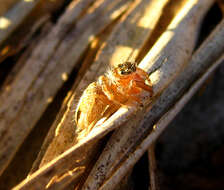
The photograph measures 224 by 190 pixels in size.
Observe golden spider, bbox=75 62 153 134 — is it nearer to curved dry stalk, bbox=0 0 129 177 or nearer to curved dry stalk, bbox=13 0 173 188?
curved dry stalk, bbox=13 0 173 188

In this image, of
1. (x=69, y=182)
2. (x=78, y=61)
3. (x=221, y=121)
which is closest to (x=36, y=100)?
(x=78, y=61)

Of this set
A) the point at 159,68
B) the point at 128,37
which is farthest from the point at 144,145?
the point at 128,37

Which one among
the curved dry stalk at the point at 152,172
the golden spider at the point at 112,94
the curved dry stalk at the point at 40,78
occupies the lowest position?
the curved dry stalk at the point at 152,172

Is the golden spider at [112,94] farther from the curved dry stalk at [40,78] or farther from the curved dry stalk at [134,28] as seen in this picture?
the curved dry stalk at [40,78]

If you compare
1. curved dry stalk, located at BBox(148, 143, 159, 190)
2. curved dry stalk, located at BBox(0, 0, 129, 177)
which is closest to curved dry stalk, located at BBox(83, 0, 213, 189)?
curved dry stalk, located at BBox(148, 143, 159, 190)

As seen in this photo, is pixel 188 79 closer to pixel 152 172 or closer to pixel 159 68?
pixel 159 68

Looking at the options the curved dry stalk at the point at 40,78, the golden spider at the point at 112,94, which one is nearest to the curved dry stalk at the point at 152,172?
the golden spider at the point at 112,94
